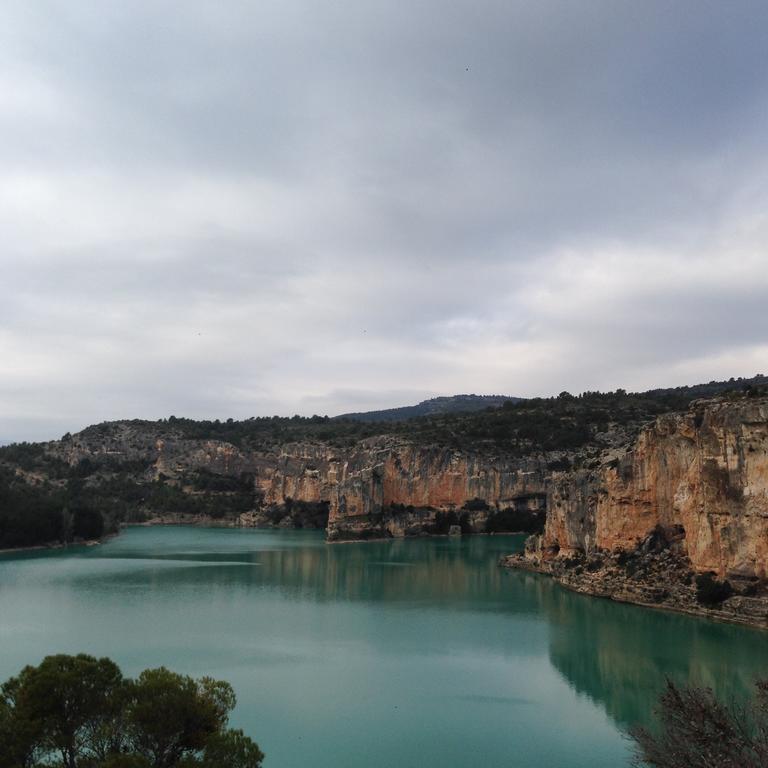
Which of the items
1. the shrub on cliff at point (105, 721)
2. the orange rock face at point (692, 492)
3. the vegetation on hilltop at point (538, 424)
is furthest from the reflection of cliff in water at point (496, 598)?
the vegetation on hilltop at point (538, 424)

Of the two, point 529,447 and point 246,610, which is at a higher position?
point 529,447

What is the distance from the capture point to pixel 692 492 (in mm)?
27656

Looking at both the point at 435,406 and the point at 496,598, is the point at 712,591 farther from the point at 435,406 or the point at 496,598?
the point at 435,406

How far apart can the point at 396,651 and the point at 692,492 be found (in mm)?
13758

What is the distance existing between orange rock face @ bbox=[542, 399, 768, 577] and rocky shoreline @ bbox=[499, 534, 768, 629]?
518mm

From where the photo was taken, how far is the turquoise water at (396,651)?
13945mm

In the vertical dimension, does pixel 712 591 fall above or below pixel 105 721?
below

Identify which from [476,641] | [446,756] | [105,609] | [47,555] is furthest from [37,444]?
[446,756]

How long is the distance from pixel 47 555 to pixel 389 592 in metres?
28.0

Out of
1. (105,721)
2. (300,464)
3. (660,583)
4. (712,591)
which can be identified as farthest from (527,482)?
(105,721)

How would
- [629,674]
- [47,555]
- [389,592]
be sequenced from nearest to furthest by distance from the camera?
[629,674] → [389,592] → [47,555]

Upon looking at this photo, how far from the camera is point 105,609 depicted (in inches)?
1102

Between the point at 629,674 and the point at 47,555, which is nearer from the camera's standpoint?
the point at 629,674

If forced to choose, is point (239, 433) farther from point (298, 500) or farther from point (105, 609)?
point (105, 609)
